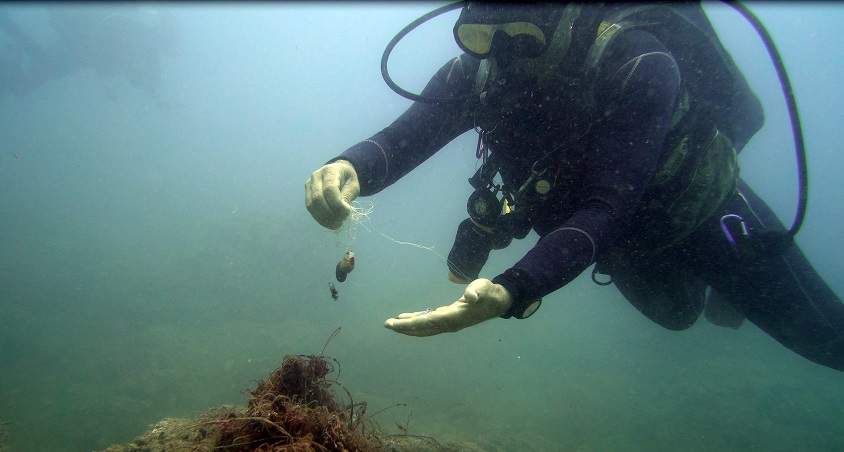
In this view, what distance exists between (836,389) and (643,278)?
1940 cm

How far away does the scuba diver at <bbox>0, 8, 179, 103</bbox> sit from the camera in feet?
101

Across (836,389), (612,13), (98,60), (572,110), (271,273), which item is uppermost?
(98,60)

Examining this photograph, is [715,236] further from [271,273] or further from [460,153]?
[460,153]

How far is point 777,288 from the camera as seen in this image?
338cm

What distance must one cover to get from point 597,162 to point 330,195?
1.73 meters

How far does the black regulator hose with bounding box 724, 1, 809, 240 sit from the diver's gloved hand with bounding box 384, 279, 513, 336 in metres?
3.05

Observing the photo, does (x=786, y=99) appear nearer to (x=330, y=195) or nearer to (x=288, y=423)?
(x=330, y=195)

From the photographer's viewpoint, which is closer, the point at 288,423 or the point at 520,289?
the point at 520,289

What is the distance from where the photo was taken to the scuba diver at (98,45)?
30.8 meters

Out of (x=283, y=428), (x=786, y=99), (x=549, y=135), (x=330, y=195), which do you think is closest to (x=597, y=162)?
(x=549, y=135)

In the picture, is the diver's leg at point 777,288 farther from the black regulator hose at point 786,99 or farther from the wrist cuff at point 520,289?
the wrist cuff at point 520,289

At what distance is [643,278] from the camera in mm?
4254

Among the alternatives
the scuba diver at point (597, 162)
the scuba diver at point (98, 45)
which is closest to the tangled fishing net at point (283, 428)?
the scuba diver at point (597, 162)

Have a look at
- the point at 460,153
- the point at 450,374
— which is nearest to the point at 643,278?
the point at 450,374
